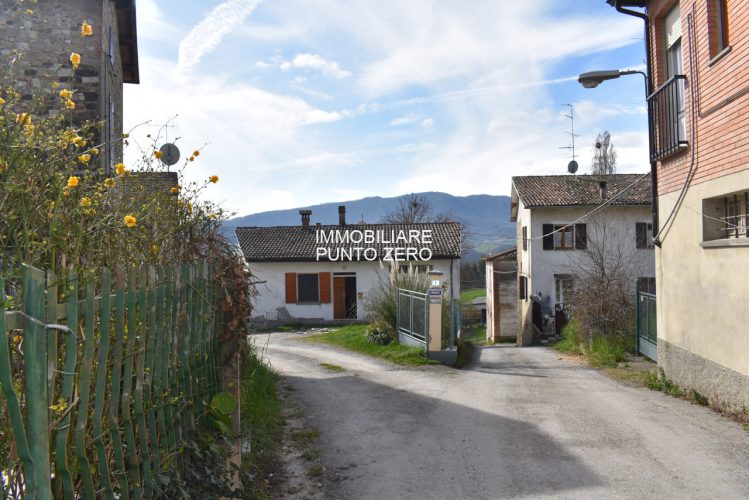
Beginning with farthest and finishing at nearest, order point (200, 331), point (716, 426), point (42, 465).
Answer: point (716, 426) < point (200, 331) < point (42, 465)

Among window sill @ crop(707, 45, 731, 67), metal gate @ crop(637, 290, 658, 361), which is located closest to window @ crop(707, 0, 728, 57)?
window sill @ crop(707, 45, 731, 67)

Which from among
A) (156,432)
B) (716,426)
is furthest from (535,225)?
(156,432)

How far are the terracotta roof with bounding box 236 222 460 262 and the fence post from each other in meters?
27.6

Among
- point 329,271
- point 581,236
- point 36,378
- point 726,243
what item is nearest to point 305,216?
point 329,271

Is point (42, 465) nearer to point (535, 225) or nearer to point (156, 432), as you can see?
point (156, 432)

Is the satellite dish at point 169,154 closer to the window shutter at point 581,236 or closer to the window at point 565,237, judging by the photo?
the window at point 565,237

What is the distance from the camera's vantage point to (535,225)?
27.5m

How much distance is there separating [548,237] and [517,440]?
21.1m

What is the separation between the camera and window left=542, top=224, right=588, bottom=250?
27188 mm

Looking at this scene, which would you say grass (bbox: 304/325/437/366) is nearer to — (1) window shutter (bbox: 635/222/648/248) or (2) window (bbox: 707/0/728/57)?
(2) window (bbox: 707/0/728/57)

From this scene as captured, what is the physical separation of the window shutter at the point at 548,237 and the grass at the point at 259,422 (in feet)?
65.4

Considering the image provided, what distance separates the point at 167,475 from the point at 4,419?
1207mm

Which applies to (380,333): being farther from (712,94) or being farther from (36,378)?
(36,378)

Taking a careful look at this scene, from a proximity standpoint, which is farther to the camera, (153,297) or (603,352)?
(603,352)
